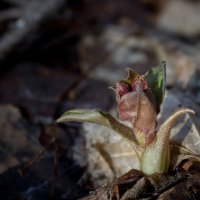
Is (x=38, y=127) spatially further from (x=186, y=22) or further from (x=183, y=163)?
(x=186, y=22)

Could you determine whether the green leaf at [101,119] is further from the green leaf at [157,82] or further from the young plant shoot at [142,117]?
the green leaf at [157,82]

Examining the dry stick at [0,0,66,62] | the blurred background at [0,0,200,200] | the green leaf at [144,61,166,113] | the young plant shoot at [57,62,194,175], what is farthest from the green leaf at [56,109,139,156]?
the dry stick at [0,0,66,62]

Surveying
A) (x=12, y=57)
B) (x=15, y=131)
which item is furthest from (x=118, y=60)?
(x=15, y=131)

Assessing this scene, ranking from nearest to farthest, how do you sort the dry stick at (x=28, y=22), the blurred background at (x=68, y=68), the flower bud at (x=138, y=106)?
the flower bud at (x=138, y=106) → the blurred background at (x=68, y=68) → the dry stick at (x=28, y=22)

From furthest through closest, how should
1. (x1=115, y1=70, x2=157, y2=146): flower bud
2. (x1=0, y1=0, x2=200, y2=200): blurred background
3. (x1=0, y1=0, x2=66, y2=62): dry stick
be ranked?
(x1=0, y1=0, x2=66, y2=62): dry stick < (x1=0, y1=0, x2=200, y2=200): blurred background < (x1=115, y1=70, x2=157, y2=146): flower bud

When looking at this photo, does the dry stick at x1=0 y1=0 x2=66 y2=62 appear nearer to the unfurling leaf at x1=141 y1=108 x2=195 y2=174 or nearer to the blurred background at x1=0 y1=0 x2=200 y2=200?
the blurred background at x1=0 y1=0 x2=200 y2=200

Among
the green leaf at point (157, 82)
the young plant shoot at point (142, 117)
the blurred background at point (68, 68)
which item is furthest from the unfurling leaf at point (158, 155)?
the blurred background at point (68, 68)
